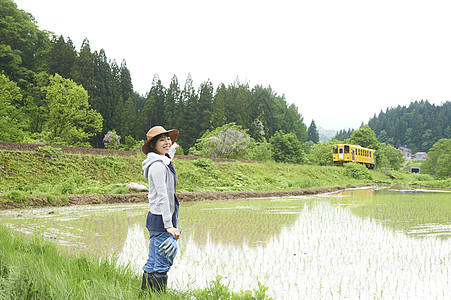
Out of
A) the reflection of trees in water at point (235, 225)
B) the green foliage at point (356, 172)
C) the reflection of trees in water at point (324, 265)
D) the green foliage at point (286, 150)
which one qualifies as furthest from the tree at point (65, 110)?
the reflection of trees in water at point (324, 265)

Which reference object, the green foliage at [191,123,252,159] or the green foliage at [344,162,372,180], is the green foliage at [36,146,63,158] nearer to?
the green foliage at [191,123,252,159]

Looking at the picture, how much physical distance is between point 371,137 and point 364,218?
150 feet

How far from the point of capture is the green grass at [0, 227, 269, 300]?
2373 mm

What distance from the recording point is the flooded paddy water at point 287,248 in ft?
11.0

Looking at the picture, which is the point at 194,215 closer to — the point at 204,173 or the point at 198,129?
the point at 204,173

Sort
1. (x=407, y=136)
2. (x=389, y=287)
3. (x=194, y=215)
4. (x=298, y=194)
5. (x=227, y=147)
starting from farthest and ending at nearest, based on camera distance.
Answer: (x=407, y=136) < (x=227, y=147) < (x=298, y=194) < (x=194, y=215) < (x=389, y=287)

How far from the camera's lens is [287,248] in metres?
4.93

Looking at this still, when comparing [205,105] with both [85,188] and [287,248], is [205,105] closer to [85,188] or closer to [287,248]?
[85,188]

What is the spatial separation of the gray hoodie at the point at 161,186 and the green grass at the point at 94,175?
7.80 meters

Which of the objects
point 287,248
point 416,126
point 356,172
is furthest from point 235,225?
point 416,126

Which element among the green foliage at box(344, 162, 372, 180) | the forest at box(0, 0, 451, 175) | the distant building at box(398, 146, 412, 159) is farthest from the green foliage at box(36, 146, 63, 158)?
the distant building at box(398, 146, 412, 159)

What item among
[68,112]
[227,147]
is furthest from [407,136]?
[68,112]

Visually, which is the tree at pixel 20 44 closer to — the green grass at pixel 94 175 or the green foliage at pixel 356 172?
the green grass at pixel 94 175

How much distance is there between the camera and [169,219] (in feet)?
8.71
